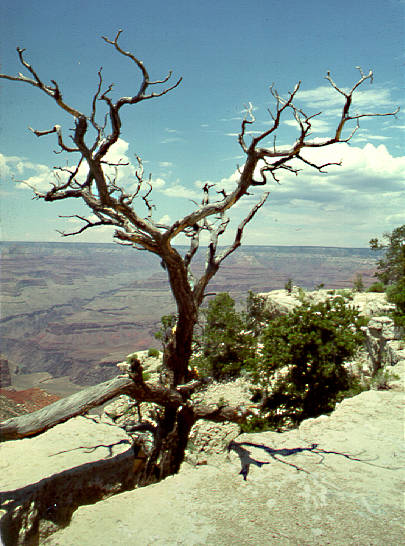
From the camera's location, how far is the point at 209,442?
14578mm

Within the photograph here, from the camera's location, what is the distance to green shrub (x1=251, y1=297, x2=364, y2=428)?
40.3 feet

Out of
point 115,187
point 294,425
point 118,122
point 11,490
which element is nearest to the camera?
point 11,490

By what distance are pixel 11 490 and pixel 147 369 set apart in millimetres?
24734

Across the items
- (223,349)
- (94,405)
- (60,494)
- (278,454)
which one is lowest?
(223,349)

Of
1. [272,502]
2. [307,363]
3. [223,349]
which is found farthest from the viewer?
[223,349]

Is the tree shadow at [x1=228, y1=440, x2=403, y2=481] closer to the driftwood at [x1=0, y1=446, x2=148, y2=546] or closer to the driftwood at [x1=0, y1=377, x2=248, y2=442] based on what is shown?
the driftwood at [x1=0, y1=377, x2=248, y2=442]

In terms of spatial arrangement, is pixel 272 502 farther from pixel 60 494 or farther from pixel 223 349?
pixel 223 349

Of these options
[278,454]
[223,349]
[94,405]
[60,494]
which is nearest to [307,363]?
[278,454]

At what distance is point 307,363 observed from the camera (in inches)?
514

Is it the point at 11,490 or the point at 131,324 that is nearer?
the point at 11,490

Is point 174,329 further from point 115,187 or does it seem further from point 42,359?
point 42,359

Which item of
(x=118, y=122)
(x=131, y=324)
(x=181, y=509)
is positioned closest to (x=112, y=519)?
(x=181, y=509)

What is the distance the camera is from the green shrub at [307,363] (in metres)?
12.3

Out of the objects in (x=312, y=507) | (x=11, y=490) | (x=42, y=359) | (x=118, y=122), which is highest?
(x=118, y=122)
